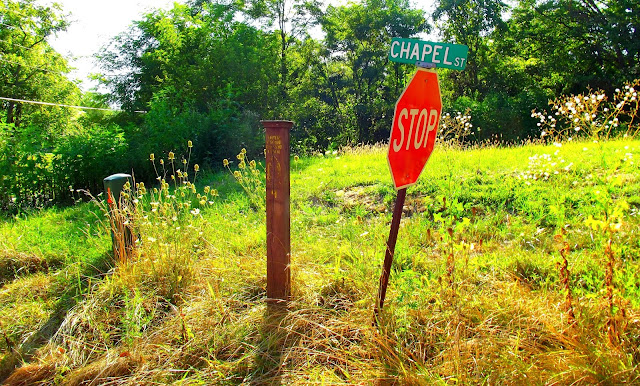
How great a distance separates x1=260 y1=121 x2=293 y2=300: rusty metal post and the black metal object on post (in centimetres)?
129

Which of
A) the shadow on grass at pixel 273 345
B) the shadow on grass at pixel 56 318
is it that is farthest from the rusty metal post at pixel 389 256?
the shadow on grass at pixel 56 318

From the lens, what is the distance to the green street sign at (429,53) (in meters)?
2.28

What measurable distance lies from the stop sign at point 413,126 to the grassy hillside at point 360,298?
1.43 feet

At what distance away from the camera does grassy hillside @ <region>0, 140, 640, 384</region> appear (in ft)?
7.46

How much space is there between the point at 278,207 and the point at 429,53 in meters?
1.37

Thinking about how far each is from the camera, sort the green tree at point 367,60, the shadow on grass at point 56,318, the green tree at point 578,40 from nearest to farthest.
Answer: the shadow on grass at point 56,318
the green tree at point 578,40
the green tree at point 367,60

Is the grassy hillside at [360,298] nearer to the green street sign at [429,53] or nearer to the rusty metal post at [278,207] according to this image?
the rusty metal post at [278,207]

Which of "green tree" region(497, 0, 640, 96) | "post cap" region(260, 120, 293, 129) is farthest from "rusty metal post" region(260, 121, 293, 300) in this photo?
"green tree" region(497, 0, 640, 96)

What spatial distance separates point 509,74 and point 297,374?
88.1ft

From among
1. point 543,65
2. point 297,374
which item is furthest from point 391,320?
point 543,65

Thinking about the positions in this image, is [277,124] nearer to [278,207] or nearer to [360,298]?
[278,207]

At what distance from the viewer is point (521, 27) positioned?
25469 mm

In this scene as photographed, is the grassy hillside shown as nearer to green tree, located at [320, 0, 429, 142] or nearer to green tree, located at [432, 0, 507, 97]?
green tree, located at [320, 0, 429, 142]

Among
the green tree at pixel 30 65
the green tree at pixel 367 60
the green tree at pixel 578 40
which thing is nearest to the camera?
the green tree at pixel 578 40
